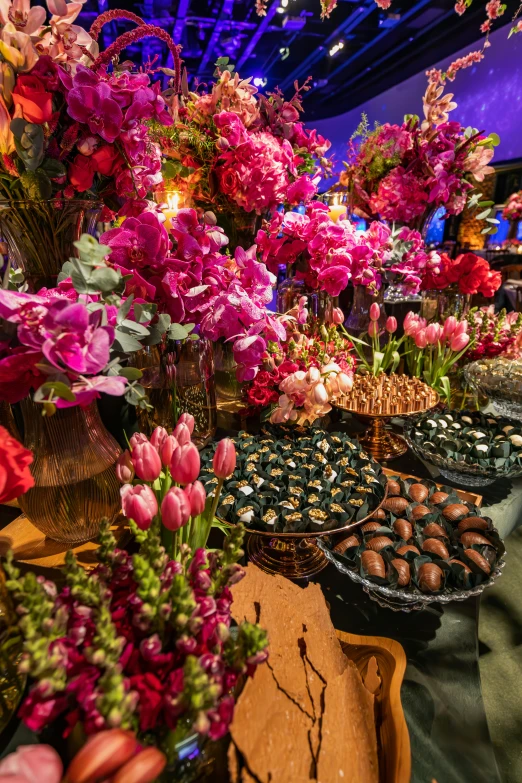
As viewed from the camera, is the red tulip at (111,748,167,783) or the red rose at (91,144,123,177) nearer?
the red tulip at (111,748,167,783)

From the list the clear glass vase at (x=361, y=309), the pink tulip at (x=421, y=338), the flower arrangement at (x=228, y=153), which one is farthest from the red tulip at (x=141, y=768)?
the clear glass vase at (x=361, y=309)

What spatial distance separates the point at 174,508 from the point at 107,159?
51 cm

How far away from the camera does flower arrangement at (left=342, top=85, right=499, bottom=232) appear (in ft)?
4.74

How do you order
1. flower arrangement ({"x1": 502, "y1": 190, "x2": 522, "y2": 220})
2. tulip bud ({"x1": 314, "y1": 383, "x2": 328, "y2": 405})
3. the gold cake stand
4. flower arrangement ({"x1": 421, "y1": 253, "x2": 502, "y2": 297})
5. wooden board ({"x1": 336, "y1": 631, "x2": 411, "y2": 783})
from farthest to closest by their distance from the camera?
flower arrangement ({"x1": 502, "y1": 190, "x2": 522, "y2": 220}) → flower arrangement ({"x1": 421, "y1": 253, "x2": 502, "y2": 297}) → tulip bud ({"x1": 314, "y1": 383, "x2": 328, "y2": 405}) → the gold cake stand → wooden board ({"x1": 336, "y1": 631, "x2": 411, "y2": 783})

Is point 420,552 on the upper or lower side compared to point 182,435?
lower

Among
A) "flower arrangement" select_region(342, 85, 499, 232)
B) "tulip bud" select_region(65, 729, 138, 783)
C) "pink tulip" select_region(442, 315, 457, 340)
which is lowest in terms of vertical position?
"tulip bud" select_region(65, 729, 138, 783)

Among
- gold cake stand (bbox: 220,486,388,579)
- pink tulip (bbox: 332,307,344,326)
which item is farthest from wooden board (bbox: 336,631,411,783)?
pink tulip (bbox: 332,307,344,326)

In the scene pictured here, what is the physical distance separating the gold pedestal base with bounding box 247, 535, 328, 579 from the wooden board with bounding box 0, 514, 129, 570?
24cm

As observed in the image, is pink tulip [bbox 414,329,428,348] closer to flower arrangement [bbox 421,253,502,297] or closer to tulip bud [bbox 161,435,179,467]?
flower arrangement [bbox 421,253,502,297]

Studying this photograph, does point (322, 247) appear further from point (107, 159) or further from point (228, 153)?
point (107, 159)

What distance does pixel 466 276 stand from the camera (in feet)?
4.78

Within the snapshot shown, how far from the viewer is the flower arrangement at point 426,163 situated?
4.74 feet

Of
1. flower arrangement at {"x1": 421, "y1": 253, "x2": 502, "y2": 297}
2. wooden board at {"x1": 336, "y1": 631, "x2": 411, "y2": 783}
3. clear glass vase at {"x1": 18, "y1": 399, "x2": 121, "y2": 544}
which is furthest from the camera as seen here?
flower arrangement at {"x1": 421, "y1": 253, "x2": 502, "y2": 297}

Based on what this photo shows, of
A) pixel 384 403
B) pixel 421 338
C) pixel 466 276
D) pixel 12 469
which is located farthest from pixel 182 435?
pixel 466 276
